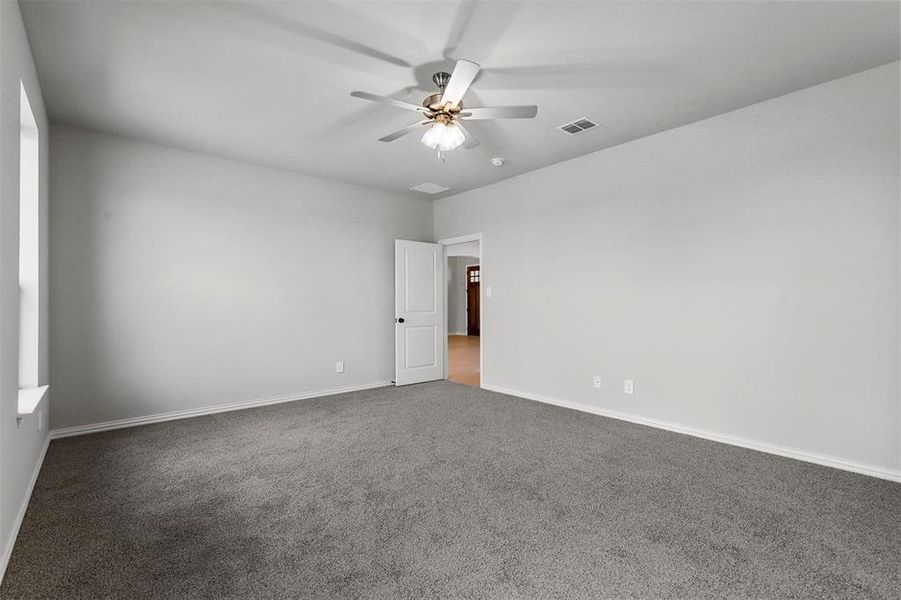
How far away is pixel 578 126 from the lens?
3.52m

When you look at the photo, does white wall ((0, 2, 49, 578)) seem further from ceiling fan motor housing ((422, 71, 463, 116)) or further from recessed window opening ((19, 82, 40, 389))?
ceiling fan motor housing ((422, 71, 463, 116))

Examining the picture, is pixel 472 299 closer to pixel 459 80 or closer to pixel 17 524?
pixel 459 80

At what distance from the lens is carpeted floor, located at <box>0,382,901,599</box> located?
5.43ft

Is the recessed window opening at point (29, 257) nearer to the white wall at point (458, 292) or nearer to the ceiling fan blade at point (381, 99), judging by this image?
the ceiling fan blade at point (381, 99)

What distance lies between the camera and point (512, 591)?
5.25ft

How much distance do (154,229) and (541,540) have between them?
420 centimetres

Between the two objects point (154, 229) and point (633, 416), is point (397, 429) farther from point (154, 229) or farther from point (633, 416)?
point (154, 229)

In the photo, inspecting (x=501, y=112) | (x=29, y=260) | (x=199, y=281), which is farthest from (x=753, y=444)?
(x=29, y=260)

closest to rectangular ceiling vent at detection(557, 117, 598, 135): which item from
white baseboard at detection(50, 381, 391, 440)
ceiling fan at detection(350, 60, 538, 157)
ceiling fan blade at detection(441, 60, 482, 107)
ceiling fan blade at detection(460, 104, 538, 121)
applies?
ceiling fan at detection(350, 60, 538, 157)

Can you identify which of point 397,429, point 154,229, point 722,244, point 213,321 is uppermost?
point 154,229

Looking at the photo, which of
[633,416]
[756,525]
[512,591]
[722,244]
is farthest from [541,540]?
[722,244]

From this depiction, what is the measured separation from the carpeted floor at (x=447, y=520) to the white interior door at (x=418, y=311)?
7.08 feet

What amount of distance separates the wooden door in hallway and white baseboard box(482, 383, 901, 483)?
8492mm

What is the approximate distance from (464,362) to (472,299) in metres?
5.76
